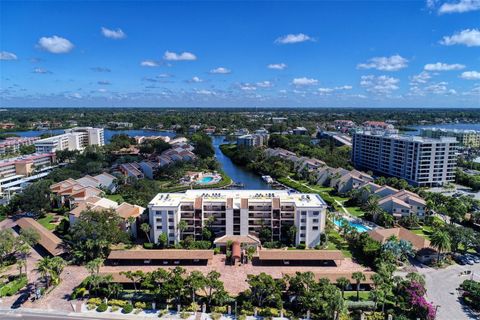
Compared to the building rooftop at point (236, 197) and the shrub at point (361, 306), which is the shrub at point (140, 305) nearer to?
the building rooftop at point (236, 197)

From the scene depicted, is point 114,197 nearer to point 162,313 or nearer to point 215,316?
point 162,313

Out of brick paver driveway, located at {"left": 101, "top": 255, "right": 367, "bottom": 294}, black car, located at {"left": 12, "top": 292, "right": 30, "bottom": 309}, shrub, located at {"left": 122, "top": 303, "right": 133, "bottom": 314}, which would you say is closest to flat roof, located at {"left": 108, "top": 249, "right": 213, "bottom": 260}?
brick paver driveway, located at {"left": 101, "top": 255, "right": 367, "bottom": 294}

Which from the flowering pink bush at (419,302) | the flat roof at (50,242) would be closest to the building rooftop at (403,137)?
the flowering pink bush at (419,302)

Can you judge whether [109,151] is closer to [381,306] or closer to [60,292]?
[60,292]

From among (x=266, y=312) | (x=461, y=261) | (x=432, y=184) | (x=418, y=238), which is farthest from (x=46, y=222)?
(x=432, y=184)

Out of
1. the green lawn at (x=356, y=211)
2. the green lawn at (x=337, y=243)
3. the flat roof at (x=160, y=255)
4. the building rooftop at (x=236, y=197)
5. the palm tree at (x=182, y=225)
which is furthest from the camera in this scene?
the green lawn at (x=356, y=211)

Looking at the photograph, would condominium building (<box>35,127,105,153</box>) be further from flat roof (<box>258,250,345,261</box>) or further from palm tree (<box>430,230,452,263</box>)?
palm tree (<box>430,230,452,263</box>)

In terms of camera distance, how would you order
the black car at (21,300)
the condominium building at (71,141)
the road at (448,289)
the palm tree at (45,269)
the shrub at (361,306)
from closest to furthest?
the road at (448,289)
the shrub at (361,306)
the black car at (21,300)
the palm tree at (45,269)
the condominium building at (71,141)
